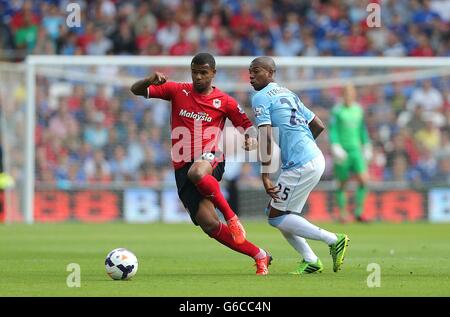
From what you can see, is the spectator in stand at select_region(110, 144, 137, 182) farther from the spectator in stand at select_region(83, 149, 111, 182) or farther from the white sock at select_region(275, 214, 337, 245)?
the white sock at select_region(275, 214, 337, 245)

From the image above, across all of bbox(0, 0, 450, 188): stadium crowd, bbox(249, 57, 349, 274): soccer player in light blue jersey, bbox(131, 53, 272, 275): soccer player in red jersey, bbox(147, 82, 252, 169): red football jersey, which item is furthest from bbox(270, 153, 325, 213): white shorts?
bbox(0, 0, 450, 188): stadium crowd

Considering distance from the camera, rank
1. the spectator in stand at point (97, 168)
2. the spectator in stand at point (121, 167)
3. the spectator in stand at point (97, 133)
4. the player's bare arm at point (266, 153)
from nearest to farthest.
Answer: the player's bare arm at point (266, 153) < the spectator in stand at point (97, 168) < the spectator in stand at point (121, 167) < the spectator in stand at point (97, 133)

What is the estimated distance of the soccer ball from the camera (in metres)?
10.6

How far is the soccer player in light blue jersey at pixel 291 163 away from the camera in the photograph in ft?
36.7

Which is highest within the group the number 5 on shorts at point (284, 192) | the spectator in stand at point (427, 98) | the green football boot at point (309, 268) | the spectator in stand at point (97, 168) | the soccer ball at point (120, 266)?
the spectator in stand at point (427, 98)

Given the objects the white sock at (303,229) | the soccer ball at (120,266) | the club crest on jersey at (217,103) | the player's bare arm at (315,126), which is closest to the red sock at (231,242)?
the white sock at (303,229)

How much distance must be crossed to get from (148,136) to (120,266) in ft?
46.5

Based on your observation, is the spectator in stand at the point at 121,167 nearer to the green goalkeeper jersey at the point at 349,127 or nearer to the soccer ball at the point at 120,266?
the green goalkeeper jersey at the point at 349,127

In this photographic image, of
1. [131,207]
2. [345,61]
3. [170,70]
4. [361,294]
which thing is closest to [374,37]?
[345,61]

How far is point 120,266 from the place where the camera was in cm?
1055

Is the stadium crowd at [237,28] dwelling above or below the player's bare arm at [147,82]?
above

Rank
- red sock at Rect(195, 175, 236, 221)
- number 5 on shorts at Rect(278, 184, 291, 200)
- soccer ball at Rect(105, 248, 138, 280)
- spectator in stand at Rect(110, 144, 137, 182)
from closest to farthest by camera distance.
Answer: soccer ball at Rect(105, 248, 138, 280), red sock at Rect(195, 175, 236, 221), number 5 on shorts at Rect(278, 184, 291, 200), spectator in stand at Rect(110, 144, 137, 182)

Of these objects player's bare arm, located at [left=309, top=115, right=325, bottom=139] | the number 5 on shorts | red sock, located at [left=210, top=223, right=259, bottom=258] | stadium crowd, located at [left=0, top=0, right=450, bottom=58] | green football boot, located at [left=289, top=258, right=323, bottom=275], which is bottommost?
green football boot, located at [left=289, top=258, right=323, bottom=275]

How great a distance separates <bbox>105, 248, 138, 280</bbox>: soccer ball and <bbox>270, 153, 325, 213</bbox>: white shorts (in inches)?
66.4
